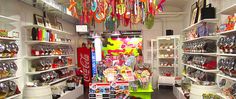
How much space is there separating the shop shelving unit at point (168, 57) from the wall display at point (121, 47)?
131 cm

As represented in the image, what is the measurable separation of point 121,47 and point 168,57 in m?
2.33

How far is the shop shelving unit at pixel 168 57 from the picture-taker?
25.1 feet

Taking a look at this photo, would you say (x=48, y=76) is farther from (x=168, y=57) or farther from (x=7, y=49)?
(x=168, y=57)

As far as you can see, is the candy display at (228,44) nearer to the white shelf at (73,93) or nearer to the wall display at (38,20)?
the white shelf at (73,93)

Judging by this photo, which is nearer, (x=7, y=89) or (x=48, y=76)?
(x=7, y=89)

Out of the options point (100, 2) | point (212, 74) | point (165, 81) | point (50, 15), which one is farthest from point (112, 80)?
point (165, 81)

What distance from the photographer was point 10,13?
409 centimetres

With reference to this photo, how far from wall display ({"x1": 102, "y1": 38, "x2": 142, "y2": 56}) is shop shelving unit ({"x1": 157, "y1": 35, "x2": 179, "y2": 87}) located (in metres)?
1.31

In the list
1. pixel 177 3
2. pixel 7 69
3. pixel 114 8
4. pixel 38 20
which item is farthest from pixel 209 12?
pixel 7 69

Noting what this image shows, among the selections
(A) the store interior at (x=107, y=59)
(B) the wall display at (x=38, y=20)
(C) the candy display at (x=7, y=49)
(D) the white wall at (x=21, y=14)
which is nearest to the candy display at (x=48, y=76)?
(A) the store interior at (x=107, y=59)

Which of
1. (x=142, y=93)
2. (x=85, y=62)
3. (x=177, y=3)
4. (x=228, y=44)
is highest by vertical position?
(x=177, y=3)

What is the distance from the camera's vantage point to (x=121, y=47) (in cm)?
925

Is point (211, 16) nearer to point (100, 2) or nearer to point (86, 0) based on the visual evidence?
point (100, 2)

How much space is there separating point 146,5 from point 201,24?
1.39 m
